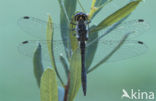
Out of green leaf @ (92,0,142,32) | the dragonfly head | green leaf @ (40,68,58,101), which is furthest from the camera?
the dragonfly head

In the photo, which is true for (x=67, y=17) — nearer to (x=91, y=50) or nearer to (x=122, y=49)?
(x=91, y=50)

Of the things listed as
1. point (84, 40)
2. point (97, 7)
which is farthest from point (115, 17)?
point (84, 40)

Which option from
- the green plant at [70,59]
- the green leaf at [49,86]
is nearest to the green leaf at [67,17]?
the green plant at [70,59]

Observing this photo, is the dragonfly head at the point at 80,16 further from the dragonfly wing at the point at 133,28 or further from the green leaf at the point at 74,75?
the green leaf at the point at 74,75

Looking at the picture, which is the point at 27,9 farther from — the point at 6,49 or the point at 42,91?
the point at 42,91

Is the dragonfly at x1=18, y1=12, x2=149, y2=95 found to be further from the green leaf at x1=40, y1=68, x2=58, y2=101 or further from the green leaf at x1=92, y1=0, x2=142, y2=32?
the green leaf at x1=40, y1=68, x2=58, y2=101

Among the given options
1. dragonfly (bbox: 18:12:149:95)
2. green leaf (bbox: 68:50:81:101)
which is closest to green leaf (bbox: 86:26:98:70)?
dragonfly (bbox: 18:12:149:95)

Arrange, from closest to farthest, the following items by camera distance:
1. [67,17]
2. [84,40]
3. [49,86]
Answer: [49,86]
[67,17]
[84,40]
